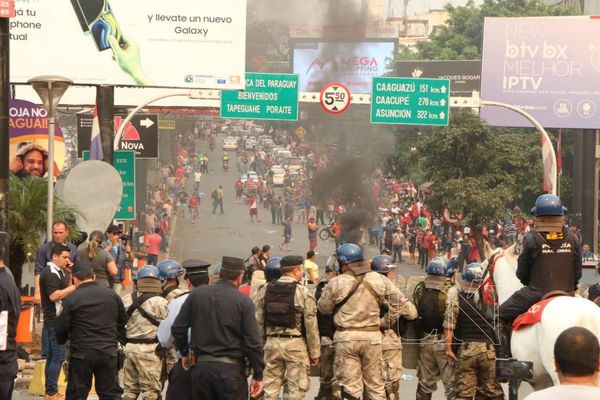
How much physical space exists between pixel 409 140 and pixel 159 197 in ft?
40.6

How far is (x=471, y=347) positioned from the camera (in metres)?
12.9

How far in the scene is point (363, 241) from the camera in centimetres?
4931

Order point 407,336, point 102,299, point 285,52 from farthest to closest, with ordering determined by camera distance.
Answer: point 285,52
point 407,336
point 102,299

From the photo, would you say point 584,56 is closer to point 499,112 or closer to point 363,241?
point 499,112

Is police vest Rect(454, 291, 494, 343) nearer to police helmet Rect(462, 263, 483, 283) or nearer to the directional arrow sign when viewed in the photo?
police helmet Rect(462, 263, 483, 283)

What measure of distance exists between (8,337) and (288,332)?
3.27 metres

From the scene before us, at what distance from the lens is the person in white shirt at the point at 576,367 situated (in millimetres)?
5777

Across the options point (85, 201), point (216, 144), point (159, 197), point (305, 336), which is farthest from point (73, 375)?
point (216, 144)

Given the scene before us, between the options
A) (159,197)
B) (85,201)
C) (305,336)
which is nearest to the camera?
(305,336)

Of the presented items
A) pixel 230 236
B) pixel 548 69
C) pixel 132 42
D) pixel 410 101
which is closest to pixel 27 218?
A: pixel 132 42

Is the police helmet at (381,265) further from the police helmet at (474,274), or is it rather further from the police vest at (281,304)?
the police vest at (281,304)

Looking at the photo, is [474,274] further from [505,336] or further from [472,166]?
[472,166]

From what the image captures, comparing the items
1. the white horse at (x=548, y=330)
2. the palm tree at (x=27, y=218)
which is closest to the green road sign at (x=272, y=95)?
the palm tree at (x=27, y=218)

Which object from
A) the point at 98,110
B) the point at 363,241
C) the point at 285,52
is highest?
the point at 285,52
